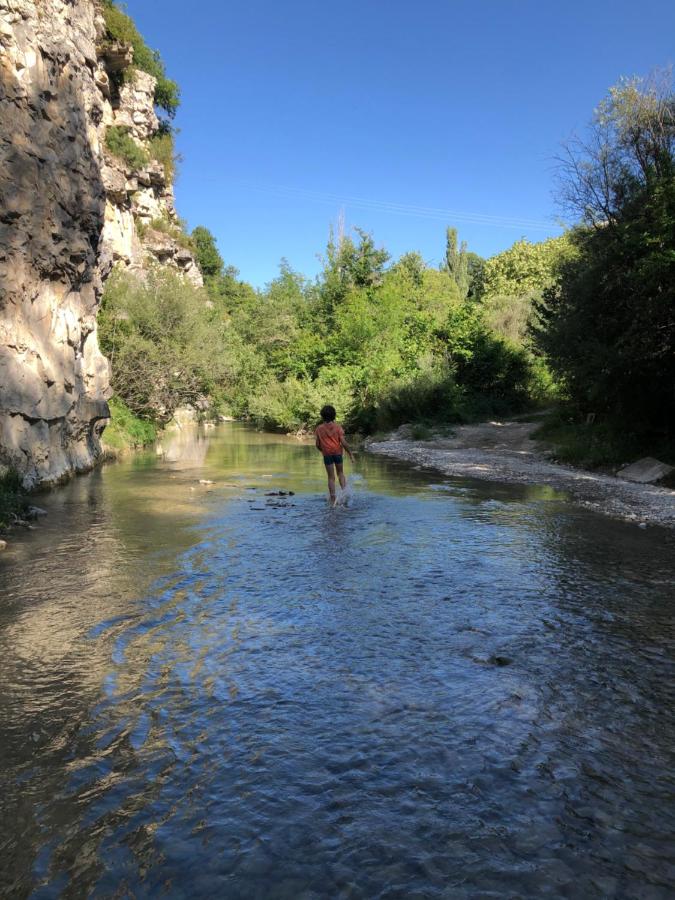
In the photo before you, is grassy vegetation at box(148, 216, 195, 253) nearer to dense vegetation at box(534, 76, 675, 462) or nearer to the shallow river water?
dense vegetation at box(534, 76, 675, 462)

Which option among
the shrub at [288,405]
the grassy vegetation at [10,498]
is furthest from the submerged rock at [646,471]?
the shrub at [288,405]

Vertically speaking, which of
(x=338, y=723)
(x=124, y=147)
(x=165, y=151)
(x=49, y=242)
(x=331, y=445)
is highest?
(x=165, y=151)

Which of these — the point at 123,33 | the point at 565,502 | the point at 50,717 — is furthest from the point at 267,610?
the point at 123,33

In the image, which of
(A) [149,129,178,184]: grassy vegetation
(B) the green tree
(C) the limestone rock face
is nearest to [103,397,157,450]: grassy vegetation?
(C) the limestone rock face

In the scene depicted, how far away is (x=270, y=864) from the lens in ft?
10.5

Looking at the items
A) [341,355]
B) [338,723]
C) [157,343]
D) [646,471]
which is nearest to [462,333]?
[341,355]

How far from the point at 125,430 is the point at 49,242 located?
1533 centimetres

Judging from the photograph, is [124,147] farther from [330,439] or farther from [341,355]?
[330,439]

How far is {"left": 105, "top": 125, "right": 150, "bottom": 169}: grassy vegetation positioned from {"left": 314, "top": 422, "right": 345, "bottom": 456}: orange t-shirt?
126ft

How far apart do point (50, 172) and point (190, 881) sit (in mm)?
18385

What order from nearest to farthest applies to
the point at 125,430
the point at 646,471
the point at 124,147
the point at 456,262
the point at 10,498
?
1. the point at 10,498
2. the point at 646,471
3. the point at 125,430
4. the point at 124,147
5. the point at 456,262

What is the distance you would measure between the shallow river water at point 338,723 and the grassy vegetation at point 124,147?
4250 cm

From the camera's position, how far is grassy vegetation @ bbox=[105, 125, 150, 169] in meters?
44.0

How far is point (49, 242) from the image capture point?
1723 cm
